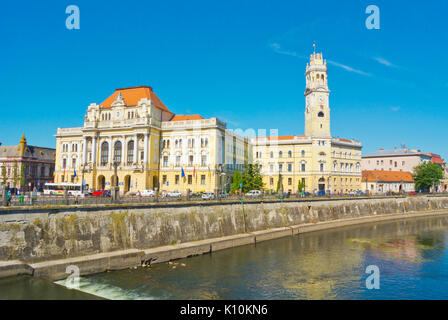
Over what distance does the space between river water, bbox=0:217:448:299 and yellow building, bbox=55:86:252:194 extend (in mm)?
34123

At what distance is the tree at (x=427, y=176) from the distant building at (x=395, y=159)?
9.47 m

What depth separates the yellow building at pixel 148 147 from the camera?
70250 millimetres

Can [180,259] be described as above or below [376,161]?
below

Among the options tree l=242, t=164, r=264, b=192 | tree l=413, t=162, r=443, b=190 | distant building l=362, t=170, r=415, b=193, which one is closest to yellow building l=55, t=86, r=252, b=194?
tree l=242, t=164, r=264, b=192

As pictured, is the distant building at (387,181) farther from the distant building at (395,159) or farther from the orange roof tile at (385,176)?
the distant building at (395,159)

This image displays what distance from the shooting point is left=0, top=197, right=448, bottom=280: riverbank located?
23.3 metres

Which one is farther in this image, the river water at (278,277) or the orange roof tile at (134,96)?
the orange roof tile at (134,96)

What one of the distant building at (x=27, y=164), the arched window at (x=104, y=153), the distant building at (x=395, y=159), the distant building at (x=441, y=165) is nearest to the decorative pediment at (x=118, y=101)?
the arched window at (x=104, y=153)

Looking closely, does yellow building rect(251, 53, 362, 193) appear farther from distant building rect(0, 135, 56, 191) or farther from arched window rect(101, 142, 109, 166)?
distant building rect(0, 135, 56, 191)

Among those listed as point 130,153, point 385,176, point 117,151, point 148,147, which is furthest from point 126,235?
point 385,176

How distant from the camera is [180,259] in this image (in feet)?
101
